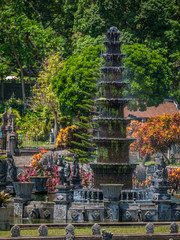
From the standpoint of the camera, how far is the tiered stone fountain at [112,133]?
33.5 meters

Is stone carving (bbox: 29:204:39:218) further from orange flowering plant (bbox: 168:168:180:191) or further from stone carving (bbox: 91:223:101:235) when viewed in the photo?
orange flowering plant (bbox: 168:168:180:191)

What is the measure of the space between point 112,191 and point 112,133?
4756mm

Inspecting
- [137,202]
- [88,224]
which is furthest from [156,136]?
[88,224]

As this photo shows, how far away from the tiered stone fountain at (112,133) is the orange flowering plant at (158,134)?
977 inches

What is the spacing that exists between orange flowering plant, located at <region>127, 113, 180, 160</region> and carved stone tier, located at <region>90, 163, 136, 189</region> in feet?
83.5

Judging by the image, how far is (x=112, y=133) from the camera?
34.0m

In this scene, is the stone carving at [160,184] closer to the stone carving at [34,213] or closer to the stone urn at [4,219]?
the stone carving at [34,213]

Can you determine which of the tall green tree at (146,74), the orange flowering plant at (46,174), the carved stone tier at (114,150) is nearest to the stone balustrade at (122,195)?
the carved stone tier at (114,150)

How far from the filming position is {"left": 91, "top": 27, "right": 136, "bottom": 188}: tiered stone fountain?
3347 centimetres

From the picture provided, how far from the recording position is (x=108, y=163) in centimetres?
3341

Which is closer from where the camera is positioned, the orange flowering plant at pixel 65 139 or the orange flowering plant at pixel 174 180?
the orange flowering plant at pixel 174 180

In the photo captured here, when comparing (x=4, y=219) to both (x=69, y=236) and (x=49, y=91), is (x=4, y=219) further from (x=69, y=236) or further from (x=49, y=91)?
(x=49, y=91)

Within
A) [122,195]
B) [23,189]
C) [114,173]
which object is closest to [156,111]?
[114,173]

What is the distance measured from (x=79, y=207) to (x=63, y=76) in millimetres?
39321
